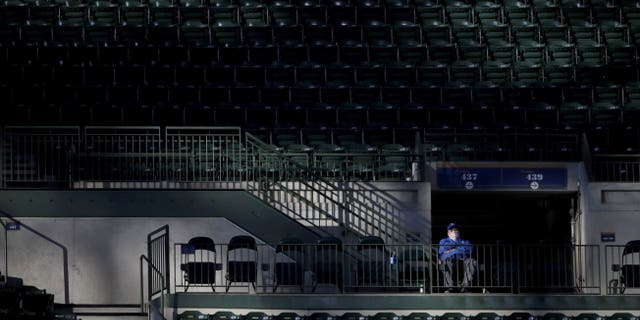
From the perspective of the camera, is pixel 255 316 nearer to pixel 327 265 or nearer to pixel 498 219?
pixel 327 265

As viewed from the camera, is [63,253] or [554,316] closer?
[554,316]

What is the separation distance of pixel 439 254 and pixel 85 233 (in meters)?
5.46

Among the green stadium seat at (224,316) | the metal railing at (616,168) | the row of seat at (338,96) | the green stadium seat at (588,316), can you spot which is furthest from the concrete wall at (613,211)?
the green stadium seat at (224,316)

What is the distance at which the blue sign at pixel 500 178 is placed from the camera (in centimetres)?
2047

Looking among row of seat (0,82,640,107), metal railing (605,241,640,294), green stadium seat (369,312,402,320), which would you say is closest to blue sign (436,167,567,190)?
metal railing (605,241,640,294)

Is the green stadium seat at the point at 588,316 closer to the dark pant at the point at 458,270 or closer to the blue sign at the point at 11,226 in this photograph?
the dark pant at the point at 458,270

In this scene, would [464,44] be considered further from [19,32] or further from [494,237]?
[19,32]

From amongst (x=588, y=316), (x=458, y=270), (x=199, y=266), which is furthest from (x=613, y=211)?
(x=199, y=266)

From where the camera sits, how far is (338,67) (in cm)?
2380

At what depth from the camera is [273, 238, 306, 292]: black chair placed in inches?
690

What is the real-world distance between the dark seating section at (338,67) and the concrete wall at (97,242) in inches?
142

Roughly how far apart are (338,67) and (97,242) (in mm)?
6670

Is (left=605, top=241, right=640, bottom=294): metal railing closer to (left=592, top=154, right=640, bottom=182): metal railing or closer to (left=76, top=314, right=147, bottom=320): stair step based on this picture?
(left=592, top=154, right=640, bottom=182): metal railing

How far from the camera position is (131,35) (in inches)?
960
